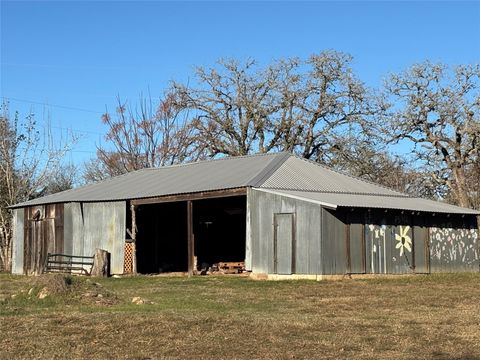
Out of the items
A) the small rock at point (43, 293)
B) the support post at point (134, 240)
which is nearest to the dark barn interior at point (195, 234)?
the support post at point (134, 240)

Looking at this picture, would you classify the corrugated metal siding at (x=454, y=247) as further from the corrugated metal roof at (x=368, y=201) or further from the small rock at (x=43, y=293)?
the small rock at (x=43, y=293)

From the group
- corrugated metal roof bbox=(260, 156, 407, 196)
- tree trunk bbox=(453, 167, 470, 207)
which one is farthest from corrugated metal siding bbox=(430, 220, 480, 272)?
tree trunk bbox=(453, 167, 470, 207)

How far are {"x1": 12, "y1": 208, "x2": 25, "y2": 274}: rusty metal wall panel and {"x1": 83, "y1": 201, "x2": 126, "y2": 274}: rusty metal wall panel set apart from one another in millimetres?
5111

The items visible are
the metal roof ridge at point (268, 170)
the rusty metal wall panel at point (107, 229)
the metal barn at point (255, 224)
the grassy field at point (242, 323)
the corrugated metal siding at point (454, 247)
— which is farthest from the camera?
the rusty metal wall panel at point (107, 229)

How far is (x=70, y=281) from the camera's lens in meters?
15.9

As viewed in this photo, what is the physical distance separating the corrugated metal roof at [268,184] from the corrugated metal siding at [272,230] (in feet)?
1.39

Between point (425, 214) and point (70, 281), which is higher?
point (425, 214)

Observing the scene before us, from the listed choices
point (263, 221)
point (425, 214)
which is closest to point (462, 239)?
point (425, 214)

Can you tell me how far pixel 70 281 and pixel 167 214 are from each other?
57.4 ft

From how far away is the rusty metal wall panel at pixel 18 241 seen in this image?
109 feet

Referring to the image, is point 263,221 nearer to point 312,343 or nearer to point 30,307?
point 30,307

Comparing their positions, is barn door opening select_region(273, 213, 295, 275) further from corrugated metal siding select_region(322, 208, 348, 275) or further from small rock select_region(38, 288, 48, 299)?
small rock select_region(38, 288, 48, 299)

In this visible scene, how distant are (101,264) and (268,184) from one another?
7550 millimetres

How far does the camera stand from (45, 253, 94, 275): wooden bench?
2834 cm
